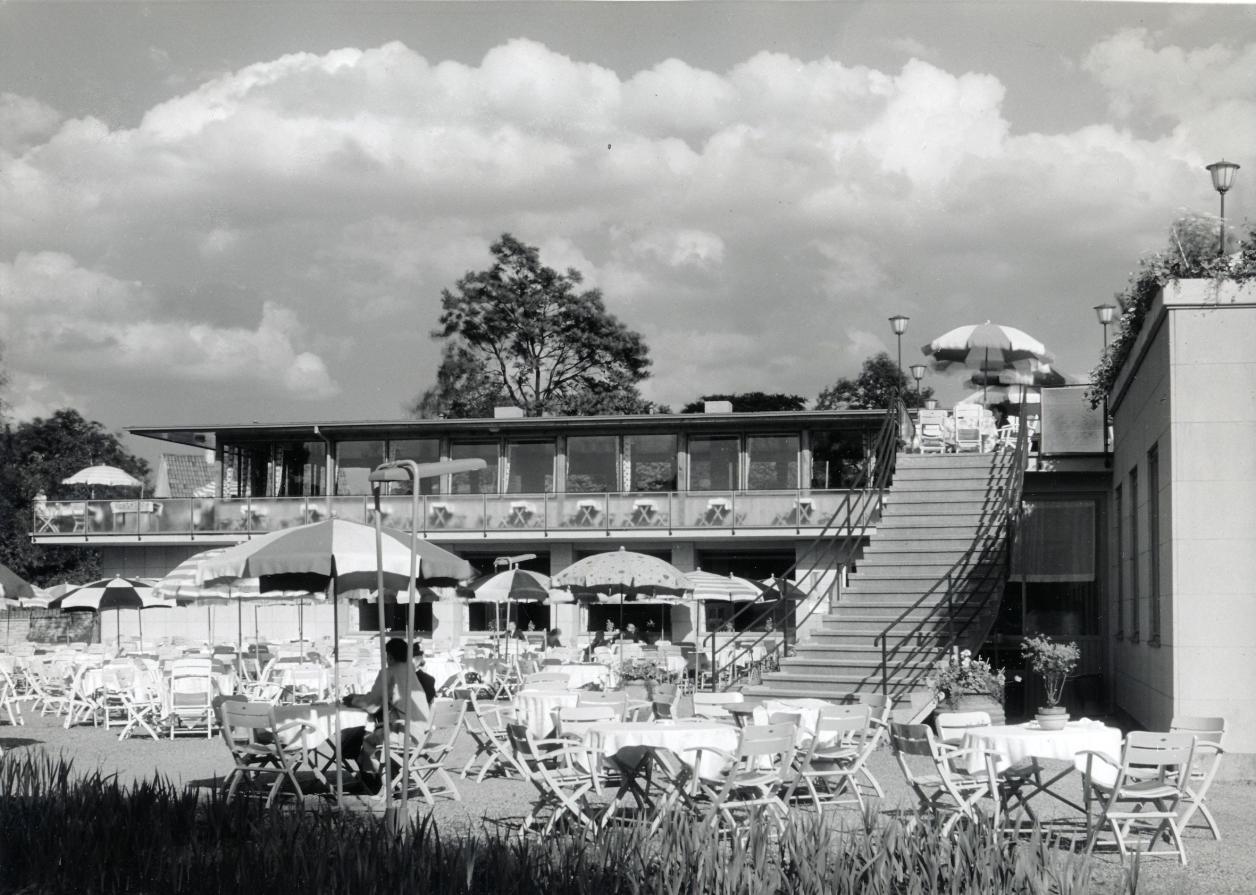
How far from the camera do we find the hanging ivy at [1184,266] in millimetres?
12516

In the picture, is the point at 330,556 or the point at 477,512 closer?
the point at 330,556

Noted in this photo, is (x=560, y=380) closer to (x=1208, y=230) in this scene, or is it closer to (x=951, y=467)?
(x=951, y=467)

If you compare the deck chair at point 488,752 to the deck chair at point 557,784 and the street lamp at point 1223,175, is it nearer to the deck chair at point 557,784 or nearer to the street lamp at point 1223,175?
the deck chair at point 557,784

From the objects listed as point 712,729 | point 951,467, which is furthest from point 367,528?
point 951,467

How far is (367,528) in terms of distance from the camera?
35.5 ft

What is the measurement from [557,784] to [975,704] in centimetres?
660

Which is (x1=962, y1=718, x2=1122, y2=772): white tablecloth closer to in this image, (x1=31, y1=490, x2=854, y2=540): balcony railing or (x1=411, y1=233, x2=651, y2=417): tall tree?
(x1=31, y1=490, x2=854, y2=540): balcony railing

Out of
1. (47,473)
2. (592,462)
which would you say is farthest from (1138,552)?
(47,473)

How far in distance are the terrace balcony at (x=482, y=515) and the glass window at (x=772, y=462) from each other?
93.2 inches

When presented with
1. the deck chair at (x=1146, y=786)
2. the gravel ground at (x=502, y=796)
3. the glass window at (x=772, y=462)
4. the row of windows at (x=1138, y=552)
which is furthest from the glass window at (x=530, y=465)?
the deck chair at (x=1146, y=786)

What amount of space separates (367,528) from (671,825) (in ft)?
16.2

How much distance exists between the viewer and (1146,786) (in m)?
8.70

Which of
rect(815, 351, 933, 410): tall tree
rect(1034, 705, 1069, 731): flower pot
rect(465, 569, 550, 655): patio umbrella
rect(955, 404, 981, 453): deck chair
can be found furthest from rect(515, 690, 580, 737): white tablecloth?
rect(815, 351, 933, 410): tall tree

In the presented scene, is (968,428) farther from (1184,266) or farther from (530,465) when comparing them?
(530,465)
